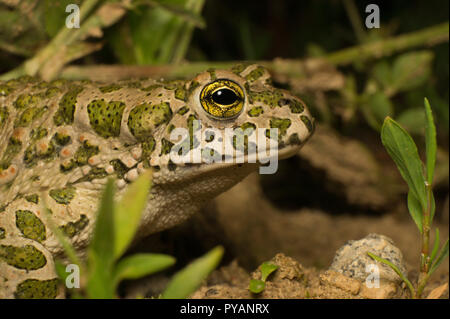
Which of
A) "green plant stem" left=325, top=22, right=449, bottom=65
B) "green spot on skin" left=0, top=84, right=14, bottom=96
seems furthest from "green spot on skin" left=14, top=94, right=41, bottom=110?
"green plant stem" left=325, top=22, right=449, bottom=65

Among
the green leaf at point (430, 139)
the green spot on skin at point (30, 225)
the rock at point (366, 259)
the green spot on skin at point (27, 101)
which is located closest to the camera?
the green leaf at point (430, 139)

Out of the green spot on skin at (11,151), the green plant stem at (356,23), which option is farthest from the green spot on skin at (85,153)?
the green plant stem at (356,23)

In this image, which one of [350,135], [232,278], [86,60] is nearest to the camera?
[232,278]

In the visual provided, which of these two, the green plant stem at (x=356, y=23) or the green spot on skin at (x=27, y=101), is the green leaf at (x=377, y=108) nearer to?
the green plant stem at (x=356, y=23)

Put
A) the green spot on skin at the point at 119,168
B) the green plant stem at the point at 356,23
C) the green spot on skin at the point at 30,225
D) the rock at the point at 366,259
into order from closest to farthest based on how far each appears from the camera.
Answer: the rock at the point at 366,259 → the green spot on skin at the point at 30,225 → the green spot on skin at the point at 119,168 → the green plant stem at the point at 356,23

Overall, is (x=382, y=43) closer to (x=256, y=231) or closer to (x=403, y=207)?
(x=403, y=207)

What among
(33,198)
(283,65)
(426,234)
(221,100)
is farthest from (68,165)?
(283,65)

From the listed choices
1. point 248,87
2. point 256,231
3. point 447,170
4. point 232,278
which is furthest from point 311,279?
point 447,170
